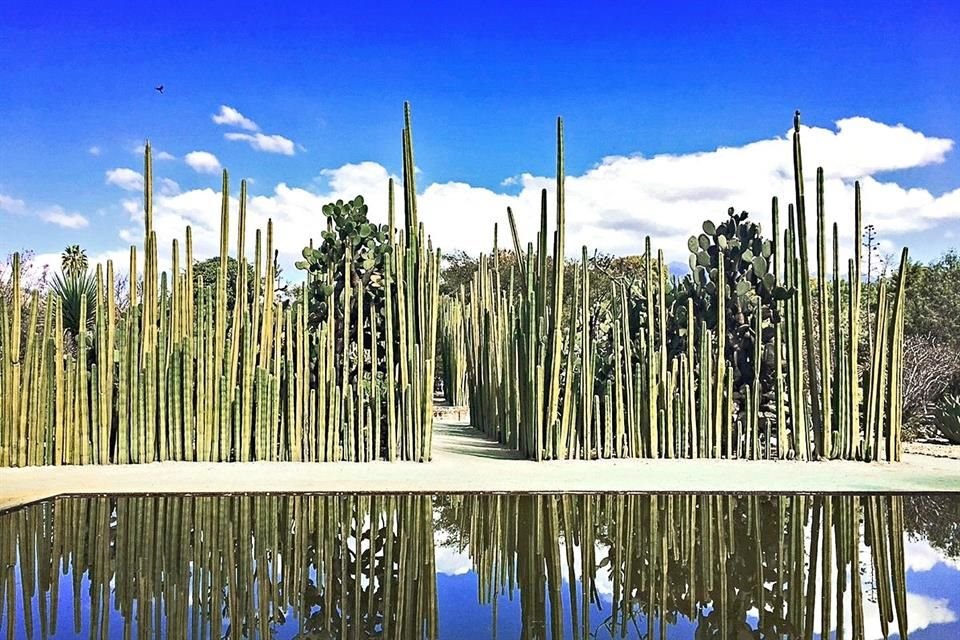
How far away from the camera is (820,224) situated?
325 inches

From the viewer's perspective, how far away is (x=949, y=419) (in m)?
10.8

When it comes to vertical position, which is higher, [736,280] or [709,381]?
[736,280]

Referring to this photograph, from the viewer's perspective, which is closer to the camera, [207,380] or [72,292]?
[207,380]

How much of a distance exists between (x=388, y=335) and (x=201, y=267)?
598 inches

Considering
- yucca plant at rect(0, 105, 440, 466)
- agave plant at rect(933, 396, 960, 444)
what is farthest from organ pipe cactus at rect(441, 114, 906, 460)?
agave plant at rect(933, 396, 960, 444)

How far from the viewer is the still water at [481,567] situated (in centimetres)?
368

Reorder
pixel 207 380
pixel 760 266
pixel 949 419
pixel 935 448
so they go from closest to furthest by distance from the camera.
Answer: pixel 207 380 → pixel 760 266 → pixel 935 448 → pixel 949 419

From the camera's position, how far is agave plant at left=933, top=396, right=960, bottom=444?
10.7 metres

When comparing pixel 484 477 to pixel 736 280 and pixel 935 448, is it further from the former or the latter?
pixel 935 448

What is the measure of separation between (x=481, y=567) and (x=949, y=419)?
8305mm

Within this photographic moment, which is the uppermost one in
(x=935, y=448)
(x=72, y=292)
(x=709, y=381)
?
(x=72, y=292)

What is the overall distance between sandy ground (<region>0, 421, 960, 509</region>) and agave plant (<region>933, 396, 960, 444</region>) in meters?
2.38

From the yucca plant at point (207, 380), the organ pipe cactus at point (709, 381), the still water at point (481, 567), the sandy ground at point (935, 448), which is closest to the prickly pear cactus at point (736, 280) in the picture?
the organ pipe cactus at point (709, 381)

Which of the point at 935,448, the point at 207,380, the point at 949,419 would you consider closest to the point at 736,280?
the point at 935,448
